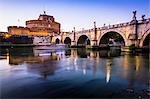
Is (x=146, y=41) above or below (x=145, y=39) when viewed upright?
below

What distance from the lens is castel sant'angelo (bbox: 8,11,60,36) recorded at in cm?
9497

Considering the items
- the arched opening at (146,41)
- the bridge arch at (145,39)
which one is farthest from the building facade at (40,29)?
the arched opening at (146,41)

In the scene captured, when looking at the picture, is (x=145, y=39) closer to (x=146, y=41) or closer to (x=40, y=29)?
(x=146, y=41)

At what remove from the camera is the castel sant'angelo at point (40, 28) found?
9497 centimetres

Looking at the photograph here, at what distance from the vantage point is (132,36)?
3328 cm

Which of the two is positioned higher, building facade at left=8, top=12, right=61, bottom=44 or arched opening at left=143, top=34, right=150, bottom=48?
building facade at left=8, top=12, right=61, bottom=44

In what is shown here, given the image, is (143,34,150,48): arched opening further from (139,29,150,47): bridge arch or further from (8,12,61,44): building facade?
(8,12,61,44): building facade

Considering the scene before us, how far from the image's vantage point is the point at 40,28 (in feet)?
346

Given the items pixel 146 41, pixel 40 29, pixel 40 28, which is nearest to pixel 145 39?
pixel 146 41

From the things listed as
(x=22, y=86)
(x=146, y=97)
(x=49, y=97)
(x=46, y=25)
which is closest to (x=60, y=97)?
(x=49, y=97)

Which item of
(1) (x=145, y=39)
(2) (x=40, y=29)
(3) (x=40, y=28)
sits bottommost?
(1) (x=145, y=39)

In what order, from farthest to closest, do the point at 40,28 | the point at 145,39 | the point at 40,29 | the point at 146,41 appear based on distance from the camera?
the point at 40,28
the point at 40,29
the point at 146,41
the point at 145,39

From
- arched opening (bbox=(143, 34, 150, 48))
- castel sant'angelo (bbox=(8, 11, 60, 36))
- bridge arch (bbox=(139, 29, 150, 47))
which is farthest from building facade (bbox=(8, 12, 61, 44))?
arched opening (bbox=(143, 34, 150, 48))

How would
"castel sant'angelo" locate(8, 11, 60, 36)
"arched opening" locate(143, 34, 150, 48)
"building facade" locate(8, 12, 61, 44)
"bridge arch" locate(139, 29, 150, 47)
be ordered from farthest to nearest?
1. "castel sant'angelo" locate(8, 11, 60, 36)
2. "building facade" locate(8, 12, 61, 44)
3. "arched opening" locate(143, 34, 150, 48)
4. "bridge arch" locate(139, 29, 150, 47)
